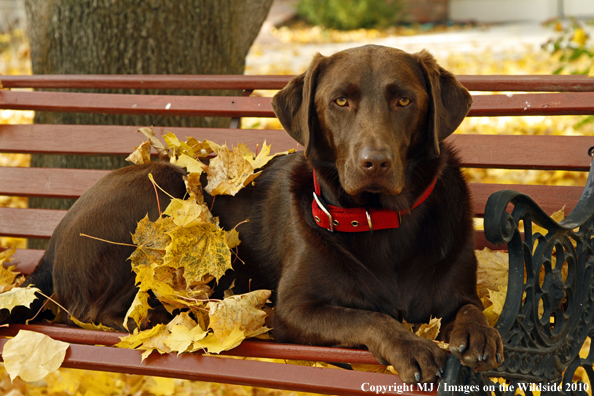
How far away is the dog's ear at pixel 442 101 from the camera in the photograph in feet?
8.01

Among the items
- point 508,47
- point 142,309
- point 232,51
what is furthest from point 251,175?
point 508,47

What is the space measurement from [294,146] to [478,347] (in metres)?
1.82

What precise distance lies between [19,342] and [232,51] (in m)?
2.64

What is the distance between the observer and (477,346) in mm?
1882

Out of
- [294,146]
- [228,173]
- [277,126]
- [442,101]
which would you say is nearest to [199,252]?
[228,173]

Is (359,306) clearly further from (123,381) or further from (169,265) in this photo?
(123,381)

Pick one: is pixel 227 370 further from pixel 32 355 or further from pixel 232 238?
pixel 232 238

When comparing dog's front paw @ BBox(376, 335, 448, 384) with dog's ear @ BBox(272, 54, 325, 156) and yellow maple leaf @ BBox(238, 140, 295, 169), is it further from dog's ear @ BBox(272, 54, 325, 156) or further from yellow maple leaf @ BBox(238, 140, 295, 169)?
yellow maple leaf @ BBox(238, 140, 295, 169)

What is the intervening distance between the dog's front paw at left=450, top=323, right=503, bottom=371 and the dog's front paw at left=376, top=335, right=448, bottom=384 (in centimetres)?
7

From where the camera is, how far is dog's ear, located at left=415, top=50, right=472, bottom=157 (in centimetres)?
244

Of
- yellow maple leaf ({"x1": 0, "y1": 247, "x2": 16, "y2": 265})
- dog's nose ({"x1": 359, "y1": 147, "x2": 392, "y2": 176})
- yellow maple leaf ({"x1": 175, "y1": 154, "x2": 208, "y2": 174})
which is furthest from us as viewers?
yellow maple leaf ({"x1": 0, "y1": 247, "x2": 16, "y2": 265})

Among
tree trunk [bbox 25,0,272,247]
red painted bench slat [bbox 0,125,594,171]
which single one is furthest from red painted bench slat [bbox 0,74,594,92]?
tree trunk [bbox 25,0,272,247]

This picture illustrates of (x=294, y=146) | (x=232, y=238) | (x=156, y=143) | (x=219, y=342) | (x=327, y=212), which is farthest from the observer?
(x=294, y=146)

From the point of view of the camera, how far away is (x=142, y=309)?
8.60 feet
